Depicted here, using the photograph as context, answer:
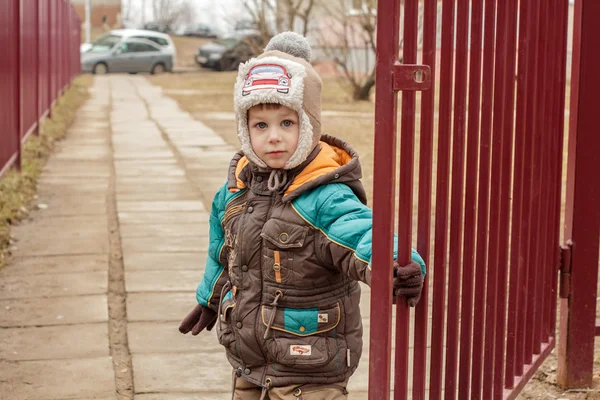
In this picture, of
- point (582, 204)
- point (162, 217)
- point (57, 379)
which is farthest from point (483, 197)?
point (162, 217)

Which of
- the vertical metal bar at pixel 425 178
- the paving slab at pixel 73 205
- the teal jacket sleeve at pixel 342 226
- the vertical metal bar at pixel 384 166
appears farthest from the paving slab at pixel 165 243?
the vertical metal bar at pixel 384 166

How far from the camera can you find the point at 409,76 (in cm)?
224

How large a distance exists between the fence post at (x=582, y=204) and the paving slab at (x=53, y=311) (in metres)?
2.12

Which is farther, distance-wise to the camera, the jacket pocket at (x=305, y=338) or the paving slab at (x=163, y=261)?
the paving slab at (x=163, y=261)

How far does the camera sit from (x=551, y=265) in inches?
141

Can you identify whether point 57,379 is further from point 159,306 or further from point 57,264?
point 57,264

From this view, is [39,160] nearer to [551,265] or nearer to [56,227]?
[56,227]

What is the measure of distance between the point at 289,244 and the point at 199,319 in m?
0.56

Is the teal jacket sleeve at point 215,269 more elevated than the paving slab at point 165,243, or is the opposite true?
the teal jacket sleeve at point 215,269

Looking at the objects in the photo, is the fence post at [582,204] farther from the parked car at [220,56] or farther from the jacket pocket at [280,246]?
the parked car at [220,56]

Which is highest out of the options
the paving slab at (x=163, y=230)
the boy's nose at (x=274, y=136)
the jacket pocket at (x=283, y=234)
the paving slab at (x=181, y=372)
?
the boy's nose at (x=274, y=136)

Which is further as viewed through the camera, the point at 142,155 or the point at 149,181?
the point at 142,155

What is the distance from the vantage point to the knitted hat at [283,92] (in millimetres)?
2652

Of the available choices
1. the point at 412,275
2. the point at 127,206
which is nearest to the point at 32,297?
the point at 127,206
